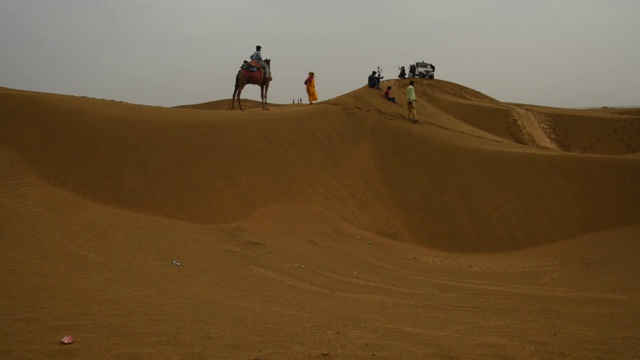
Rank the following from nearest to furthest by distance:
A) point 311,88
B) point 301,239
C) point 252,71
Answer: point 301,239 → point 252,71 → point 311,88

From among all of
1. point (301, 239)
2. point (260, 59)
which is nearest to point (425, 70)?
point (260, 59)

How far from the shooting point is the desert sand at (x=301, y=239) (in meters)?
3.53

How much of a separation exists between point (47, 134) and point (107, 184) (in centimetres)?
247

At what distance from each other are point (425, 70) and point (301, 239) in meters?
30.9

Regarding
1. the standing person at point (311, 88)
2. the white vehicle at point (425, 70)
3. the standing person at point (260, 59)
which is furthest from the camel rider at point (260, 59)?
the white vehicle at point (425, 70)

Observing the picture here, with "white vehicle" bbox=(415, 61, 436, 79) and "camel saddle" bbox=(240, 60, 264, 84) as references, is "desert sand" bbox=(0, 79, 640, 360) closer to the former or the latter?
"camel saddle" bbox=(240, 60, 264, 84)

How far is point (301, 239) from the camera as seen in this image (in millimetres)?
7918

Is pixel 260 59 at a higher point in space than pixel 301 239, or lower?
higher

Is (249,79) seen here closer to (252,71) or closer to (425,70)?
(252,71)

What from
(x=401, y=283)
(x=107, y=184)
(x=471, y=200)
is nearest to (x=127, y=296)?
(x=401, y=283)

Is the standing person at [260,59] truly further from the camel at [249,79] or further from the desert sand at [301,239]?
the desert sand at [301,239]

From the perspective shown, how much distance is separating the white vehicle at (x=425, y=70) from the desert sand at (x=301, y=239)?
21820 mm

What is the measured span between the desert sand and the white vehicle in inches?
859

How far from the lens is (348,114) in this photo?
13922 millimetres
